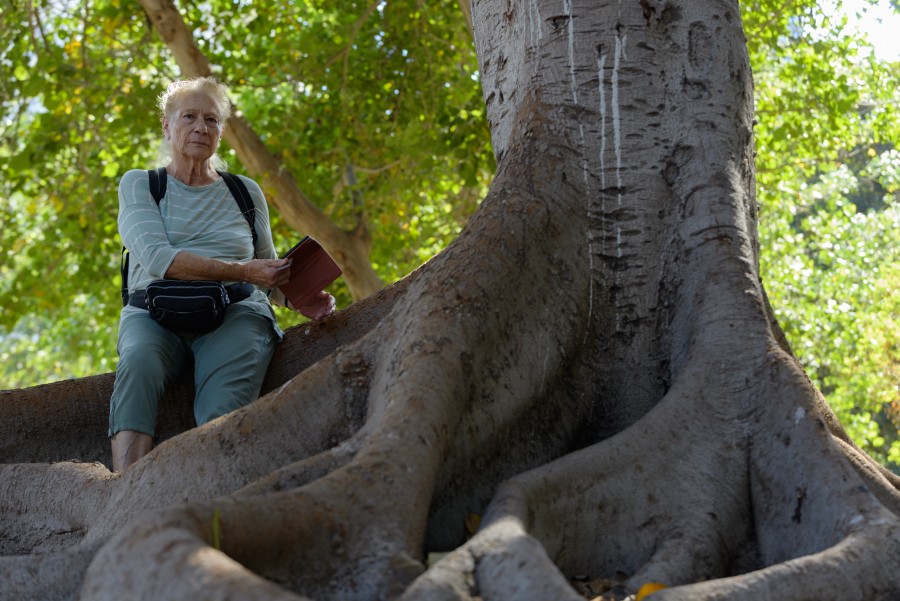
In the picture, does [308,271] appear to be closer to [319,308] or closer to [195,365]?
[319,308]

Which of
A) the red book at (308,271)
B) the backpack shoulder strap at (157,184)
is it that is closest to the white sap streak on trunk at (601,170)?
the red book at (308,271)

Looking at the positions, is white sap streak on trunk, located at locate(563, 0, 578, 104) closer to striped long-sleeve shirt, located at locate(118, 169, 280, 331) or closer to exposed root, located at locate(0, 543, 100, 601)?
striped long-sleeve shirt, located at locate(118, 169, 280, 331)

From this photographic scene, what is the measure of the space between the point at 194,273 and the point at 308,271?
1.44 ft

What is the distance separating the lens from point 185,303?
4.06 meters

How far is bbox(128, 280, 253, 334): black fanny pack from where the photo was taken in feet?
13.3

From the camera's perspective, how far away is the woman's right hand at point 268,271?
13.4ft

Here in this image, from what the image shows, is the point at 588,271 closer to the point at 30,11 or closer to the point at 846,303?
the point at 30,11

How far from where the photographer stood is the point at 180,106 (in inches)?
177

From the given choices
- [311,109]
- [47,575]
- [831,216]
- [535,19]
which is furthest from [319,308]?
[831,216]

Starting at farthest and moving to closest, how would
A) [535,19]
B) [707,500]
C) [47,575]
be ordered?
[535,19] → [707,500] → [47,575]

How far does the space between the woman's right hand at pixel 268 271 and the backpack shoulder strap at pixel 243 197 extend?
0.42m

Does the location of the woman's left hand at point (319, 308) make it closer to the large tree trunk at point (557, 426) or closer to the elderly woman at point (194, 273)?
the elderly woman at point (194, 273)

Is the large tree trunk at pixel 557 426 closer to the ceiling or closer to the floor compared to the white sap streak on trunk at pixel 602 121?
closer to the floor

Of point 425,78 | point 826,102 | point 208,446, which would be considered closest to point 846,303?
point 826,102
